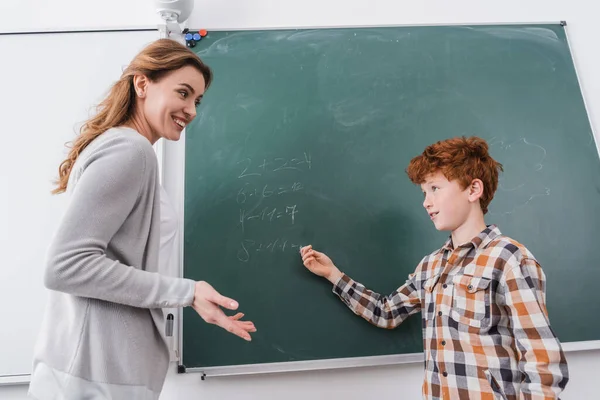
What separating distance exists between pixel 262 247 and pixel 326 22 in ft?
3.46

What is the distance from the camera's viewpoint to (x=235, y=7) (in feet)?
5.56

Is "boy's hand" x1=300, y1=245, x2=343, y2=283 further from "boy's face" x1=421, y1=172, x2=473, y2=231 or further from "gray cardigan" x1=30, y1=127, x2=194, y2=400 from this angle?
"gray cardigan" x1=30, y1=127, x2=194, y2=400

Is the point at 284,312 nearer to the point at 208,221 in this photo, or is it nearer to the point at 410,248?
the point at 208,221

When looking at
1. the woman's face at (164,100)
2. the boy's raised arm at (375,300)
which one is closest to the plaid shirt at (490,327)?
the boy's raised arm at (375,300)

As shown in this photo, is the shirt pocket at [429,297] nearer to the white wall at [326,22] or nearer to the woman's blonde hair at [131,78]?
the white wall at [326,22]

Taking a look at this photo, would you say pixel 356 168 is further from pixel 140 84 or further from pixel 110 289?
pixel 110 289

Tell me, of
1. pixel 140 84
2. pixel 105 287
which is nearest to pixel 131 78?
pixel 140 84

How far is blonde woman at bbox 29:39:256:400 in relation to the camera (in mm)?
745

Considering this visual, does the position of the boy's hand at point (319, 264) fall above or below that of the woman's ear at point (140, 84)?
below

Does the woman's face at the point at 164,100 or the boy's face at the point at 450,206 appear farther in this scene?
the boy's face at the point at 450,206

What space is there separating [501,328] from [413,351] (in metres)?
0.46

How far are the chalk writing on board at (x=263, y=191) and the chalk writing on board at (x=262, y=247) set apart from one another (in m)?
0.17

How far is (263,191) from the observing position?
4.92ft

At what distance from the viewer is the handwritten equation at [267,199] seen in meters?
1.45
